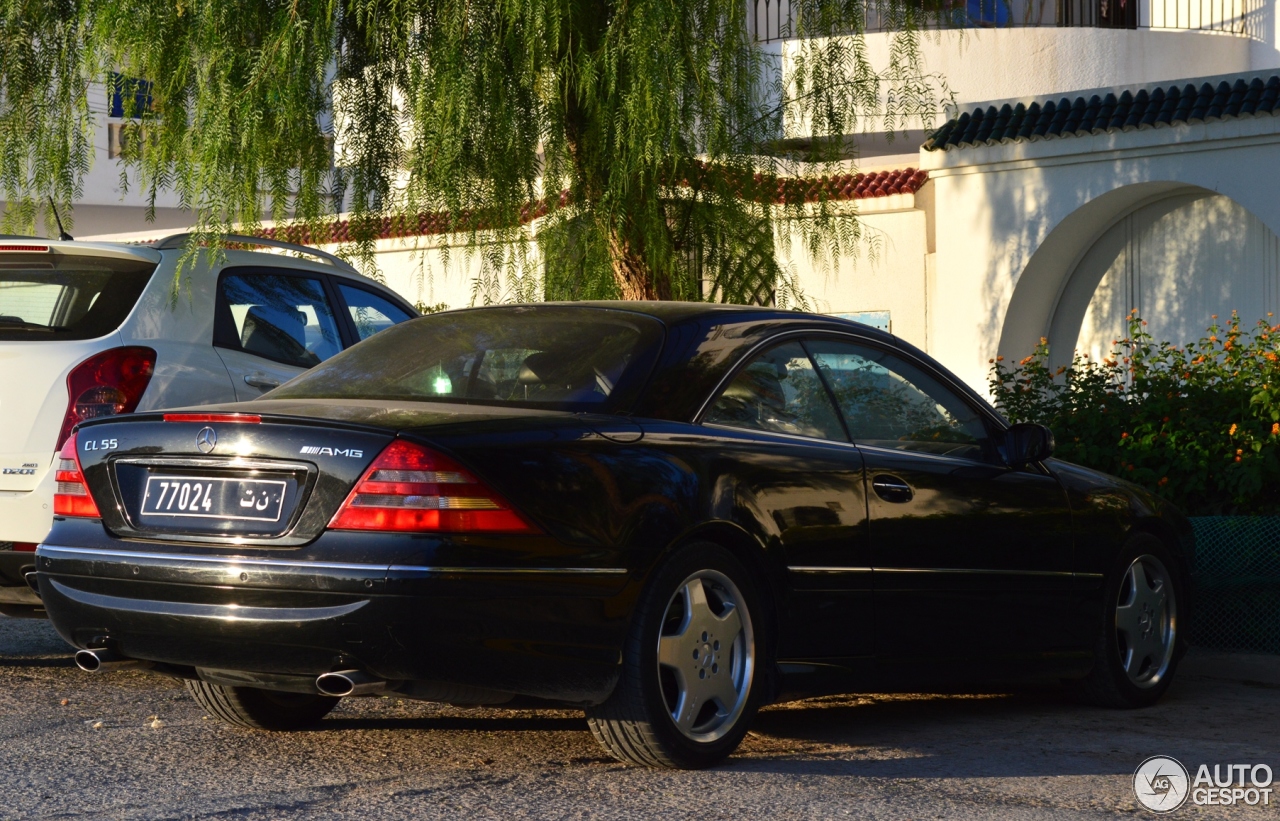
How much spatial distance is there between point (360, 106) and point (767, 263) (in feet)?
8.37

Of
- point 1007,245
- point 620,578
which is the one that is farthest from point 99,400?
point 1007,245

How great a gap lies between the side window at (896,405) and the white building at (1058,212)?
23.8 feet

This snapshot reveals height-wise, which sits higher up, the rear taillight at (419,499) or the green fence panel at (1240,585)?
the rear taillight at (419,499)

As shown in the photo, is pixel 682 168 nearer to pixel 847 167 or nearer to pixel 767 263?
pixel 767 263

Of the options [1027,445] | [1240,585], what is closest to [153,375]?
[1027,445]

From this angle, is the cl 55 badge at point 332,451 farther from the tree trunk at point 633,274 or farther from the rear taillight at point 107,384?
the tree trunk at point 633,274

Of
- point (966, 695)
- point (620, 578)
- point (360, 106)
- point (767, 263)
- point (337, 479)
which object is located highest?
point (360, 106)

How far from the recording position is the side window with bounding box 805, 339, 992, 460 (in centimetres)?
597

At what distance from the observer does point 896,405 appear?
620cm

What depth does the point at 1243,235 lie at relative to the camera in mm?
15195

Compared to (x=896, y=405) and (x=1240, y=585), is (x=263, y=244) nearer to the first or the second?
(x=896, y=405)

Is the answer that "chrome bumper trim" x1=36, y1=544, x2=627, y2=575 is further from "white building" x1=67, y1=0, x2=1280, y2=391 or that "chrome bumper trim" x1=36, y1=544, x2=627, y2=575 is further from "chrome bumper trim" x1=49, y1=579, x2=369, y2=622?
"white building" x1=67, y1=0, x2=1280, y2=391

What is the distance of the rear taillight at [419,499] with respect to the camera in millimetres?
4625

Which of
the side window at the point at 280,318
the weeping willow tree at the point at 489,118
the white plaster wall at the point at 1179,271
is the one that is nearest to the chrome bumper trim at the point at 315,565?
the side window at the point at 280,318
